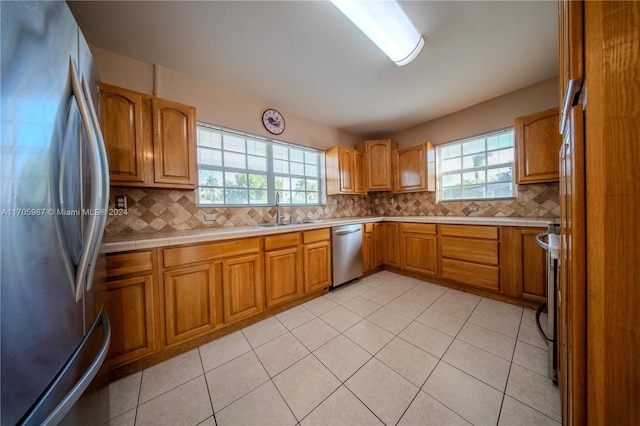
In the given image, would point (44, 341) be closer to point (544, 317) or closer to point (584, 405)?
point (584, 405)

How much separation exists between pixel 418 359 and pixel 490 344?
0.63 metres

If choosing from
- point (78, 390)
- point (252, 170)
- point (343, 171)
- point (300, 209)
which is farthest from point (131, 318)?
point (343, 171)

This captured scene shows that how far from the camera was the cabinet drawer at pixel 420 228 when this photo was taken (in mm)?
2725

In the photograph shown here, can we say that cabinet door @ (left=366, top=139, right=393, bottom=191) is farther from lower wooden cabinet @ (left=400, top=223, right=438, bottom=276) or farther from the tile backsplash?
lower wooden cabinet @ (left=400, top=223, right=438, bottom=276)

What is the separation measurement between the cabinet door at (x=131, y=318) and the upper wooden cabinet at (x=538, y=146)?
3772 millimetres

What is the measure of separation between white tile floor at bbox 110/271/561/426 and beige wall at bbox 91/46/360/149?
2282mm

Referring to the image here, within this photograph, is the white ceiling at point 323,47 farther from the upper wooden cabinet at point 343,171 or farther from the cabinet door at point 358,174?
the cabinet door at point 358,174

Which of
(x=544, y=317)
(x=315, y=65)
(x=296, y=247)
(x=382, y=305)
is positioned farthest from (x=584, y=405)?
(x=315, y=65)

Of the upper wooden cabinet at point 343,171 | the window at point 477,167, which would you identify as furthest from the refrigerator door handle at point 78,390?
the window at point 477,167

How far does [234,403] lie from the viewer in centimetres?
113

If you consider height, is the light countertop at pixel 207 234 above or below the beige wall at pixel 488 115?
below

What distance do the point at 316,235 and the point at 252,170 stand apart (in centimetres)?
120

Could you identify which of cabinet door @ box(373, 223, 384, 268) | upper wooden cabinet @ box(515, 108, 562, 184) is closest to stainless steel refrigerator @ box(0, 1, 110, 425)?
cabinet door @ box(373, 223, 384, 268)

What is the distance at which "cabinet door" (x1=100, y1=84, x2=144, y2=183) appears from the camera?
1514 mm
